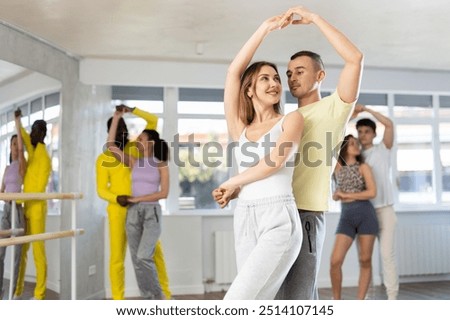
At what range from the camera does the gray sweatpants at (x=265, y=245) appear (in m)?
1.49

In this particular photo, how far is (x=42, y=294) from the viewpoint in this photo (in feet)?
10.3

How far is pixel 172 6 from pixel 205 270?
7.04 feet

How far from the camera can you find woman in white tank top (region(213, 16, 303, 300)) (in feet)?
4.93

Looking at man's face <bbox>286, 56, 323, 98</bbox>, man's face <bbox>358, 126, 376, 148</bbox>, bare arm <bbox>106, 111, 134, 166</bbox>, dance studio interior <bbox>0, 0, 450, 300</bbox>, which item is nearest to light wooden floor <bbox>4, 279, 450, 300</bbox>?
dance studio interior <bbox>0, 0, 450, 300</bbox>

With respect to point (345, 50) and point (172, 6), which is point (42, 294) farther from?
point (345, 50)

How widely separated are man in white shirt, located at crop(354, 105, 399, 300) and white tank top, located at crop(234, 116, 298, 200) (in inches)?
70.1

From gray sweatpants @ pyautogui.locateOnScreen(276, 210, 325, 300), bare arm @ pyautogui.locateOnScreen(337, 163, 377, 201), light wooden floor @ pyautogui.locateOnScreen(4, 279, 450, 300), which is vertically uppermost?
bare arm @ pyautogui.locateOnScreen(337, 163, 377, 201)

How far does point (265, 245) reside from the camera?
150 centimetres

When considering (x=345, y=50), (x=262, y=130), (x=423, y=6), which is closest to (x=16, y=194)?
(x=262, y=130)

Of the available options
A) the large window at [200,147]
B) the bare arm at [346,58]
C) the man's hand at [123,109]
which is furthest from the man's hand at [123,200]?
the bare arm at [346,58]

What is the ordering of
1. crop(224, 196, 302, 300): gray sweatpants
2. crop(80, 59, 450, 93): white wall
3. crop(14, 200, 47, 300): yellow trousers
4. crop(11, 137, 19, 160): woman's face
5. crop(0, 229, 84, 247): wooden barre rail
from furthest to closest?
crop(80, 59, 450, 93): white wall < crop(14, 200, 47, 300): yellow trousers < crop(11, 137, 19, 160): woman's face < crop(0, 229, 84, 247): wooden barre rail < crop(224, 196, 302, 300): gray sweatpants

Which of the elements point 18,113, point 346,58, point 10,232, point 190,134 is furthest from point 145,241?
point 346,58

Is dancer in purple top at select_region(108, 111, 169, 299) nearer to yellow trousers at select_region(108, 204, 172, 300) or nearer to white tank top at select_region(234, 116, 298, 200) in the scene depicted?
yellow trousers at select_region(108, 204, 172, 300)

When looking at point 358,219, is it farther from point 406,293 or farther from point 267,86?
point 267,86
